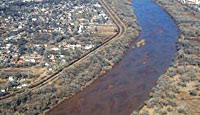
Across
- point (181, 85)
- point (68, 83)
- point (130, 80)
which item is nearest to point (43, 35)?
point (68, 83)

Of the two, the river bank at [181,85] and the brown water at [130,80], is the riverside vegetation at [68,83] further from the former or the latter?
the river bank at [181,85]

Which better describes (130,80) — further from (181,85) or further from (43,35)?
(43,35)

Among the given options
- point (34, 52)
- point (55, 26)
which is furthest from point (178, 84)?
point (55, 26)

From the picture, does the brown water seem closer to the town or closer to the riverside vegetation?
the riverside vegetation

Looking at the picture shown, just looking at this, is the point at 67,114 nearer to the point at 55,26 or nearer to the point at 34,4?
the point at 55,26

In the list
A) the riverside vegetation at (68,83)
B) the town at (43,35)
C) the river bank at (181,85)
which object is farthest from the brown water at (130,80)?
the town at (43,35)

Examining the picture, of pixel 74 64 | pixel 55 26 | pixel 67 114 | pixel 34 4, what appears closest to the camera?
pixel 67 114

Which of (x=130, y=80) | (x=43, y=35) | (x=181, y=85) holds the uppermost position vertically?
(x=43, y=35)
